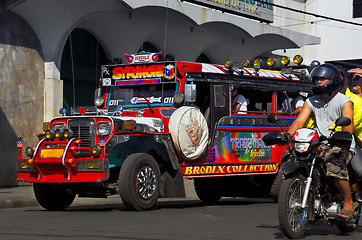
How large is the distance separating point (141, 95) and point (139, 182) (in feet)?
7.43

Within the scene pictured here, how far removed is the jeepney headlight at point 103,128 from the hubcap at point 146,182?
0.78 metres

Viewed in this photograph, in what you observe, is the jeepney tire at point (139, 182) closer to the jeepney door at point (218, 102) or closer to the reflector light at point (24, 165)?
the reflector light at point (24, 165)

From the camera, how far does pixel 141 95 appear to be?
13.0m

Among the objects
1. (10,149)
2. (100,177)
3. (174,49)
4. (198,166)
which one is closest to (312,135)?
(100,177)

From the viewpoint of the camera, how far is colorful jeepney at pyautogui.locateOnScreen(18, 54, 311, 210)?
1116 cm

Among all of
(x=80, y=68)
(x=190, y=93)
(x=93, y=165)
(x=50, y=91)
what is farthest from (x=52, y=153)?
(x=80, y=68)

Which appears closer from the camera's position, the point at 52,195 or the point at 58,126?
the point at 58,126

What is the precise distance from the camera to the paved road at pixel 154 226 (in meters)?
7.89

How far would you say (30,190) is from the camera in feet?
55.0

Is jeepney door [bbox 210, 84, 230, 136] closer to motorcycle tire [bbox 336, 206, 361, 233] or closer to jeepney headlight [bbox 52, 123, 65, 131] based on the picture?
jeepney headlight [bbox 52, 123, 65, 131]

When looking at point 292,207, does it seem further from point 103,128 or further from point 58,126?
point 58,126

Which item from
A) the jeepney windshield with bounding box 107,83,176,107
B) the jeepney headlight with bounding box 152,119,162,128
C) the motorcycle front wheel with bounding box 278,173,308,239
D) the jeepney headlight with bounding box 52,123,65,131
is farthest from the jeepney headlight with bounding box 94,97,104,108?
the motorcycle front wheel with bounding box 278,173,308,239

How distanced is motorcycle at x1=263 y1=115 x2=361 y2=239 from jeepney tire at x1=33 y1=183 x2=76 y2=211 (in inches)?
204

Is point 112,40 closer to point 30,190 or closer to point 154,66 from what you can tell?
point 30,190
